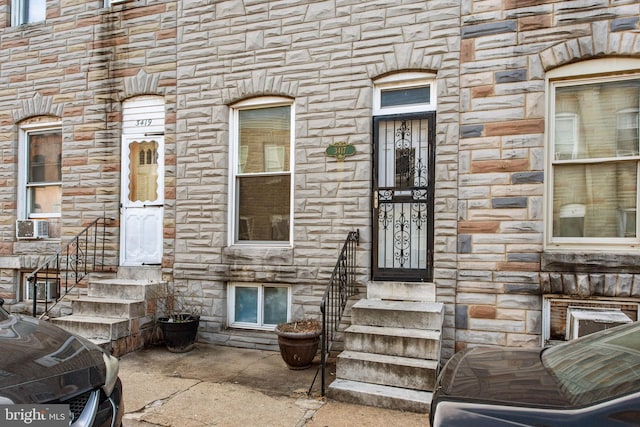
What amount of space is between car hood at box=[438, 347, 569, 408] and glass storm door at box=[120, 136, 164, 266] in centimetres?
503

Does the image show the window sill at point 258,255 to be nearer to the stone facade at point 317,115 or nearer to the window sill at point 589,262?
the stone facade at point 317,115

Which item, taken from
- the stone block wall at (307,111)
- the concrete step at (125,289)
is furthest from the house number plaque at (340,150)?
the concrete step at (125,289)

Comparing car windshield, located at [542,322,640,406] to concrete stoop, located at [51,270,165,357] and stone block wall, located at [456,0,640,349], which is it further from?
concrete stoop, located at [51,270,165,357]

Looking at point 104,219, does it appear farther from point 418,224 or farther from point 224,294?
point 418,224

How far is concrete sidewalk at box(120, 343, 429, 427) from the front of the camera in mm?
3725

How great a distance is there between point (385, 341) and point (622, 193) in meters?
3.07

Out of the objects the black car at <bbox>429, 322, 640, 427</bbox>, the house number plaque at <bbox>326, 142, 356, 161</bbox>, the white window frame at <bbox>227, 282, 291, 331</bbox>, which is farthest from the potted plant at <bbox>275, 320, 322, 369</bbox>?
the black car at <bbox>429, 322, 640, 427</bbox>

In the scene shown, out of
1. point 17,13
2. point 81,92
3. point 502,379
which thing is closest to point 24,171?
point 81,92

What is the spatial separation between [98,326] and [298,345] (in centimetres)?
255

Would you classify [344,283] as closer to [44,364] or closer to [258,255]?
[258,255]

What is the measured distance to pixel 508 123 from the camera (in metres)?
4.89

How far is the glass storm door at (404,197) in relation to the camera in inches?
208

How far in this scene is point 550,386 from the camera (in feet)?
7.12

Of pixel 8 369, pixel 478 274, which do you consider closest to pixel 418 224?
pixel 478 274
